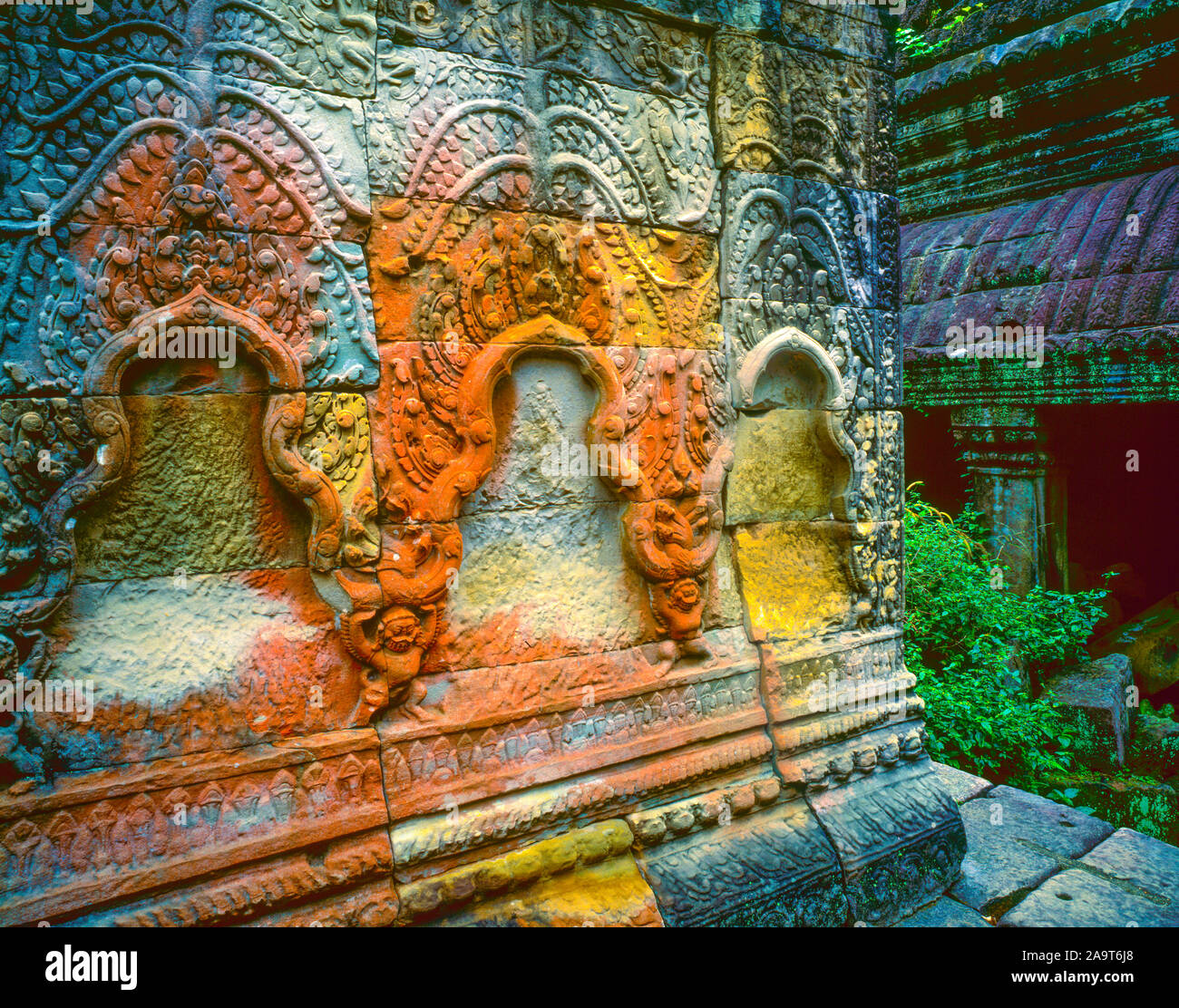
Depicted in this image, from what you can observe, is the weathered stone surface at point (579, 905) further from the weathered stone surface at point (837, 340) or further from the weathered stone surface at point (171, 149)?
the weathered stone surface at point (171, 149)

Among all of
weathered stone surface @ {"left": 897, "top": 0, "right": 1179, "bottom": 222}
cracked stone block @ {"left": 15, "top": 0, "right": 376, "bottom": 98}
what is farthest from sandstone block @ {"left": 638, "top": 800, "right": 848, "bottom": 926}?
weathered stone surface @ {"left": 897, "top": 0, "right": 1179, "bottom": 222}

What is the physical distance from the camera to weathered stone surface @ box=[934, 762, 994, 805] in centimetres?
341

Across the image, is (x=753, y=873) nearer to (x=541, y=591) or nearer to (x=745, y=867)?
(x=745, y=867)

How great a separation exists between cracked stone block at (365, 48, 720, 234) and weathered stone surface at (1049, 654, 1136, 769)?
4139 mm

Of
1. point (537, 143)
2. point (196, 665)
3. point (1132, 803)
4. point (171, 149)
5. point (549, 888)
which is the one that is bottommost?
point (1132, 803)

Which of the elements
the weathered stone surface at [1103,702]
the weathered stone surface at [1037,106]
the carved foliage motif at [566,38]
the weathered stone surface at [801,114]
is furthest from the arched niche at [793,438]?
the weathered stone surface at [1037,106]

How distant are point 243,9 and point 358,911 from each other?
2.16 m

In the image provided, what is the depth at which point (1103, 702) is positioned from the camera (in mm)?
4742

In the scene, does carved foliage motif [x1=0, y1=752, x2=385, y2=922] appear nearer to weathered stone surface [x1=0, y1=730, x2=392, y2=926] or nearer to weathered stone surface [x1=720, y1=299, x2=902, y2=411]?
weathered stone surface [x1=0, y1=730, x2=392, y2=926]

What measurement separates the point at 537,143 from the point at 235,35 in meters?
0.78

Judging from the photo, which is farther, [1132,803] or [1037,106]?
[1037,106]

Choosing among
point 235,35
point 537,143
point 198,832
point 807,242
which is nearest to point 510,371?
point 537,143

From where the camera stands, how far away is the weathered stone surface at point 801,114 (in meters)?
2.50

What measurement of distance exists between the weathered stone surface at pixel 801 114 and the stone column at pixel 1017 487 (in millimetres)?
3206
